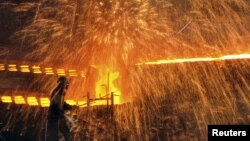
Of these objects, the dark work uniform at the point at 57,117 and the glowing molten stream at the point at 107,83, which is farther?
the glowing molten stream at the point at 107,83

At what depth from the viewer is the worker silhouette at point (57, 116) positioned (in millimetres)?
7656

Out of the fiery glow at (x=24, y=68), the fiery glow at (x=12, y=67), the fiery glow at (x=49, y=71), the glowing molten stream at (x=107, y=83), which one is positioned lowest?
the glowing molten stream at (x=107, y=83)

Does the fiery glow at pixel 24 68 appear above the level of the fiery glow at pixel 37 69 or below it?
Result: above

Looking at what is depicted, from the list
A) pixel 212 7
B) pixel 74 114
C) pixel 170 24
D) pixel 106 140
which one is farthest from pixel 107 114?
pixel 212 7

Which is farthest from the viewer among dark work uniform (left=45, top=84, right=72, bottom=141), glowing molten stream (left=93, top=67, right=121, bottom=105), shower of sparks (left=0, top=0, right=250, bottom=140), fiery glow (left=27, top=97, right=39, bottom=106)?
glowing molten stream (left=93, top=67, right=121, bottom=105)

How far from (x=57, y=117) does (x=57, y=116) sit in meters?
0.02

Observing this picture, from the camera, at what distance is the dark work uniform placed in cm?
766

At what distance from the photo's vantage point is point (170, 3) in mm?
14672

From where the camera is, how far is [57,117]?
769 centimetres

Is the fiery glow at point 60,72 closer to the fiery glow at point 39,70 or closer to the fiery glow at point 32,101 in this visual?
the fiery glow at point 39,70

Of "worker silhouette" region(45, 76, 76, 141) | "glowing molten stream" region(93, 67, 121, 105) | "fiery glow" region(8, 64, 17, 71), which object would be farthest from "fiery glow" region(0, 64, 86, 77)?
"worker silhouette" region(45, 76, 76, 141)

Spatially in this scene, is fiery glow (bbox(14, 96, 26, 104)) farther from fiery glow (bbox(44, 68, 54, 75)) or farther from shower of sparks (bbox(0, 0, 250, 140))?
fiery glow (bbox(44, 68, 54, 75))

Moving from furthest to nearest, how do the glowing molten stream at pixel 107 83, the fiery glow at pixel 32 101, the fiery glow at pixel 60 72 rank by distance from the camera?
1. the glowing molten stream at pixel 107 83
2. the fiery glow at pixel 60 72
3. the fiery glow at pixel 32 101

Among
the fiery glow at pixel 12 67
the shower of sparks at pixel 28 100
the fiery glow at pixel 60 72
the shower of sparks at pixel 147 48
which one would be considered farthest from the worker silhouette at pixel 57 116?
the fiery glow at pixel 60 72
